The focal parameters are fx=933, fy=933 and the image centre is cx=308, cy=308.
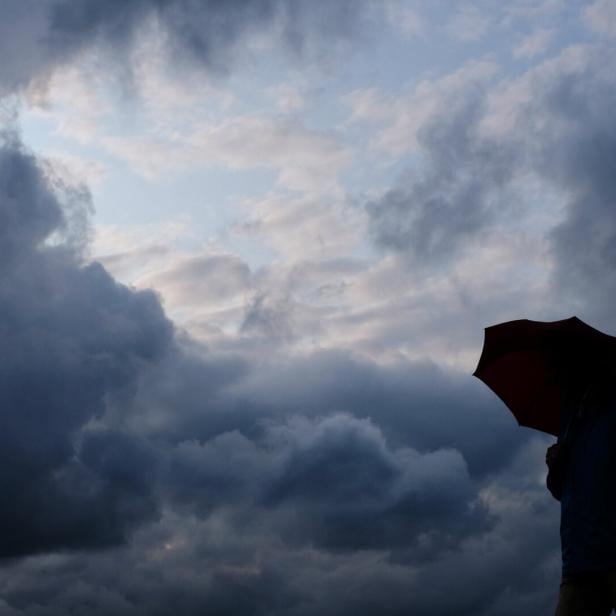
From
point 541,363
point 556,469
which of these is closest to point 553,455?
point 556,469

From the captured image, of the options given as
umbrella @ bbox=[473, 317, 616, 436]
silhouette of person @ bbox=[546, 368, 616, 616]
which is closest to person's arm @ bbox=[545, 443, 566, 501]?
silhouette of person @ bbox=[546, 368, 616, 616]

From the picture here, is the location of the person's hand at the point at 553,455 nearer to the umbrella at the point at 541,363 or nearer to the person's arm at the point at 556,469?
the person's arm at the point at 556,469

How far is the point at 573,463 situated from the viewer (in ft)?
24.7

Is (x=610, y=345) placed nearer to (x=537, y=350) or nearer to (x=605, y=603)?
(x=537, y=350)

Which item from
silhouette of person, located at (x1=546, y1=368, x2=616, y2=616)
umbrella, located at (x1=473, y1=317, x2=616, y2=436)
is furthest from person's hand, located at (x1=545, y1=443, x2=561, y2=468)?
umbrella, located at (x1=473, y1=317, x2=616, y2=436)

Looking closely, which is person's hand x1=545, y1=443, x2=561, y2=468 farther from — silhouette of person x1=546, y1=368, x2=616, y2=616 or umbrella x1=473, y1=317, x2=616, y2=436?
umbrella x1=473, y1=317, x2=616, y2=436

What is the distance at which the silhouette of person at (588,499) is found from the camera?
7.15 metres

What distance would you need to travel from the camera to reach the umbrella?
7711mm

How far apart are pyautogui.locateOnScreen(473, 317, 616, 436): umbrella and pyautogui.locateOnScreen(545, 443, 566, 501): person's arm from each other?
577 millimetres

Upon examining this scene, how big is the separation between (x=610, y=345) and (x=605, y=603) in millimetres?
2028

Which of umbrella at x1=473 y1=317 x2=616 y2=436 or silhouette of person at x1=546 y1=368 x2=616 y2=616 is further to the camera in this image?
umbrella at x1=473 y1=317 x2=616 y2=436

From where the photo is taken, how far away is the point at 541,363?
831cm

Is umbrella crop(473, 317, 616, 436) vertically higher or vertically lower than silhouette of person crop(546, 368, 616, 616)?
higher

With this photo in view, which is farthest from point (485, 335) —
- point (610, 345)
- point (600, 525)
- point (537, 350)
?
point (600, 525)
